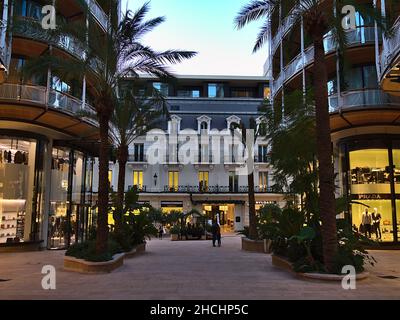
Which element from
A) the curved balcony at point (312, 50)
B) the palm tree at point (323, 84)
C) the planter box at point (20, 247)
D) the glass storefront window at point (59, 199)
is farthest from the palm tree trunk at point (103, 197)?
the glass storefront window at point (59, 199)

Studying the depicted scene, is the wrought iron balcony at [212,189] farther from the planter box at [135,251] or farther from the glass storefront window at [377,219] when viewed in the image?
the planter box at [135,251]

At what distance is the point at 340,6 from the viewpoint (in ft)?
42.7

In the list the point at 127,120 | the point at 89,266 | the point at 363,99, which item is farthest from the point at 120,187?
the point at 363,99

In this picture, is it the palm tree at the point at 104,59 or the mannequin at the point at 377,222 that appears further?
the mannequin at the point at 377,222

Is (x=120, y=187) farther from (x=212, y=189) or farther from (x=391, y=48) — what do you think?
(x=212, y=189)

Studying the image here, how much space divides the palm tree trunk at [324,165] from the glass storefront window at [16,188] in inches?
624

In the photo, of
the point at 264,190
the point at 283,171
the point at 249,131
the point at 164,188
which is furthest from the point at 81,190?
the point at 264,190

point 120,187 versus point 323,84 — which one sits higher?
point 323,84

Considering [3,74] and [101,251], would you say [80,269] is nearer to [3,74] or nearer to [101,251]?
[101,251]

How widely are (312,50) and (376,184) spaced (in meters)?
8.13

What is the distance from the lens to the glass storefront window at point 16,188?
21250 millimetres

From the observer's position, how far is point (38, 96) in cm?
1992

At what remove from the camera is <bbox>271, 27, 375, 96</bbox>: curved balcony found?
21.5 m
